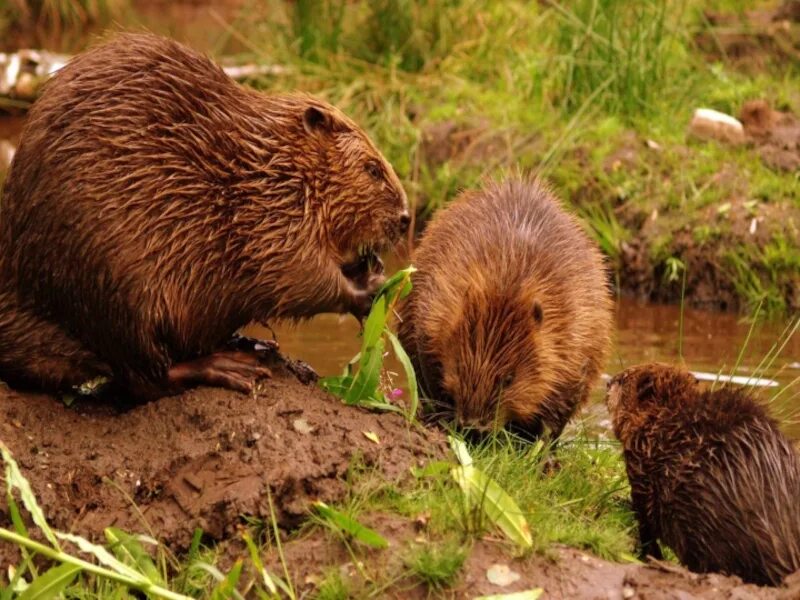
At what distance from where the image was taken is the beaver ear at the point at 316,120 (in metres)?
4.81

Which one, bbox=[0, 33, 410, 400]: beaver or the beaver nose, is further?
the beaver nose

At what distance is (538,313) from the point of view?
5066 millimetres

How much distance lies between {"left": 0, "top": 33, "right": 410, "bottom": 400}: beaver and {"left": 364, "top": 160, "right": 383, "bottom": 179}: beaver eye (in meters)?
0.16

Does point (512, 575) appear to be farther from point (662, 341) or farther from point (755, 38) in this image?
point (755, 38)

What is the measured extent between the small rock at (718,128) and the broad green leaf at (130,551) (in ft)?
19.9

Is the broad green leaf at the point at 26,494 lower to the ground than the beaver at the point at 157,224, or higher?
lower

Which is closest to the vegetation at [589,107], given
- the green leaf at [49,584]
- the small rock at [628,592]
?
the small rock at [628,592]

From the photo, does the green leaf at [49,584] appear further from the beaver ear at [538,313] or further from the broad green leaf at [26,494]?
the beaver ear at [538,313]

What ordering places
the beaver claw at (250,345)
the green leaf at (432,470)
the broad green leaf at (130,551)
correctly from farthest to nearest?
1. the beaver claw at (250,345)
2. the green leaf at (432,470)
3. the broad green leaf at (130,551)

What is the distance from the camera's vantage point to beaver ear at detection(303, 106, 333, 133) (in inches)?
189

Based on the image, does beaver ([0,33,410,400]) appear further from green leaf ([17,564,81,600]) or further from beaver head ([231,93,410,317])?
green leaf ([17,564,81,600])

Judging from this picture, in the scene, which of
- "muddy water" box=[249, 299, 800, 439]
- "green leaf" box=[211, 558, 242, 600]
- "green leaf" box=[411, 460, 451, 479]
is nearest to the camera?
"green leaf" box=[211, 558, 242, 600]

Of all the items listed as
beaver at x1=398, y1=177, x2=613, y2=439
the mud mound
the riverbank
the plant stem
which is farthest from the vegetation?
the plant stem

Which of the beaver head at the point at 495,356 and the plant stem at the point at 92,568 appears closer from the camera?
the plant stem at the point at 92,568
